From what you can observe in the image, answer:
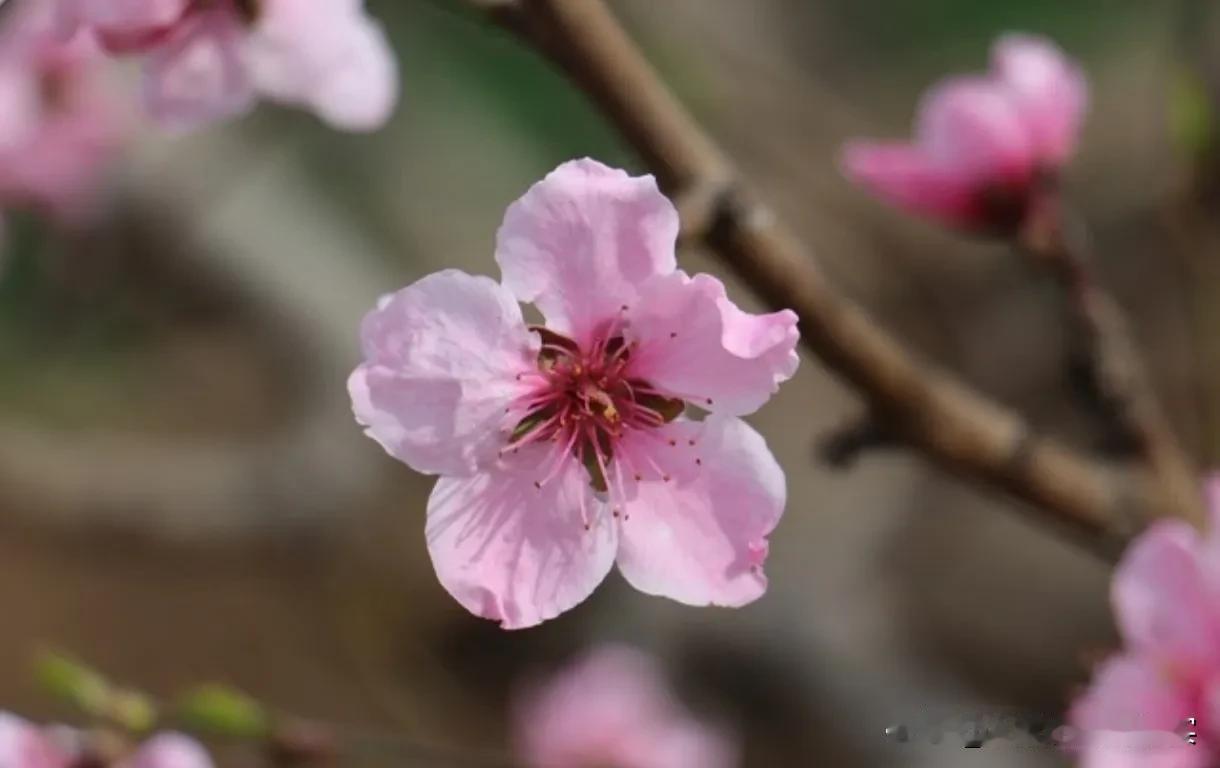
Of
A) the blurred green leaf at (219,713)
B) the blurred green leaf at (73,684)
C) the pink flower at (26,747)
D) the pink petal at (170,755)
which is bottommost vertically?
the pink flower at (26,747)

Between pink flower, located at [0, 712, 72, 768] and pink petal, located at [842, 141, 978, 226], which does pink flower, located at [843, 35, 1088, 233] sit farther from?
pink flower, located at [0, 712, 72, 768]

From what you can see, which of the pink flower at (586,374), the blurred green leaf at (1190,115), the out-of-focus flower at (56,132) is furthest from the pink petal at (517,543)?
the out-of-focus flower at (56,132)

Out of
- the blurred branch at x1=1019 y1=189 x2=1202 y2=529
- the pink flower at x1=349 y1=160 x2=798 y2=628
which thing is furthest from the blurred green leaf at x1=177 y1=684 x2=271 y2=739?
the blurred branch at x1=1019 y1=189 x2=1202 y2=529

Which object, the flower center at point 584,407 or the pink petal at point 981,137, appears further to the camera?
the pink petal at point 981,137

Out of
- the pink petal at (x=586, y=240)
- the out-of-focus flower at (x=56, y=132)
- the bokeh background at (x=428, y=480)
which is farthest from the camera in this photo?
the bokeh background at (x=428, y=480)

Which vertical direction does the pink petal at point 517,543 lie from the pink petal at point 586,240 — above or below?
below

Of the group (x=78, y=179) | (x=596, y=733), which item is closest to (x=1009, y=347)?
(x=596, y=733)

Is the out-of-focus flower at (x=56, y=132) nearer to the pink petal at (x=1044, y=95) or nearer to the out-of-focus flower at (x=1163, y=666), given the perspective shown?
the pink petal at (x=1044, y=95)

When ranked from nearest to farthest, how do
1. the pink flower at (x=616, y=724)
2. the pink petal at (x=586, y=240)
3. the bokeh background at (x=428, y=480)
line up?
the pink petal at (x=586, y=240) < the pink flower at (x=616, y=724) < the bokeh background at (x=428, y=480)

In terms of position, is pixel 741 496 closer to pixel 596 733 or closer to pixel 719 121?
pixel 596 733
